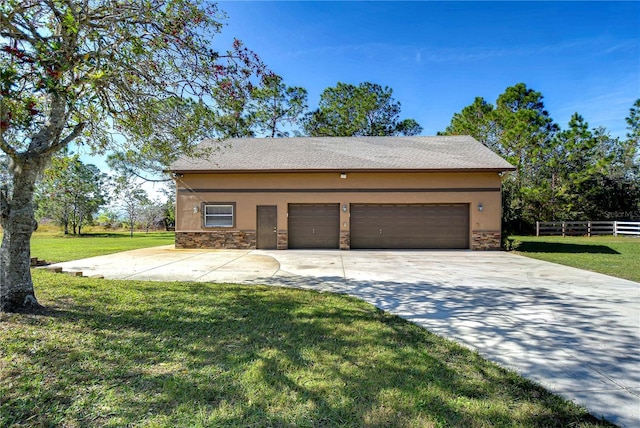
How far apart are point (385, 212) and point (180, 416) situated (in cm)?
1270

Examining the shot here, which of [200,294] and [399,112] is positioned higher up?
[399,112]

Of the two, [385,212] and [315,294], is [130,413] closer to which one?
[315,294]

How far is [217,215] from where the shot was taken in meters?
14.4

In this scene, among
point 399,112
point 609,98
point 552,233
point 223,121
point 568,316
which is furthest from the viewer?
point 399,112

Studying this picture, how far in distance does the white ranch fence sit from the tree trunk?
1060 inches

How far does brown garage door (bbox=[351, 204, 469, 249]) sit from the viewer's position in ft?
45.8

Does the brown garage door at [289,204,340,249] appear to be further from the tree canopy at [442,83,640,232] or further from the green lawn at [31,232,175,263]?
the tree canopy at [442,83,640,232]

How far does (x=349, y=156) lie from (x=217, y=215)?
7.19 metres

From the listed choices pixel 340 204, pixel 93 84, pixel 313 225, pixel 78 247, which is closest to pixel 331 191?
pixel 340 204

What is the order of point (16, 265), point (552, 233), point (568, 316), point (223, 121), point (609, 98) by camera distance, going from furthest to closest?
point (552, 233) < point (609, 98) < point (223, 121) < point (568, 316) < point (16, 265)

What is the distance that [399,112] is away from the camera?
28.7 metres

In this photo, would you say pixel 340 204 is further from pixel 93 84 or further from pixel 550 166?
pixel 550 166

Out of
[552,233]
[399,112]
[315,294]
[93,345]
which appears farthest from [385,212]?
[399,112]

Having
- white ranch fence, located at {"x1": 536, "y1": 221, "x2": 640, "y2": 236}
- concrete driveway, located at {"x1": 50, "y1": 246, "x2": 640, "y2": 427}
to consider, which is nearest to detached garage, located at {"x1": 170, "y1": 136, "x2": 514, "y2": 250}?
concrete driveway, located at {"x1": 50, "y1": 246, "x2": 640, "y2": 427}
